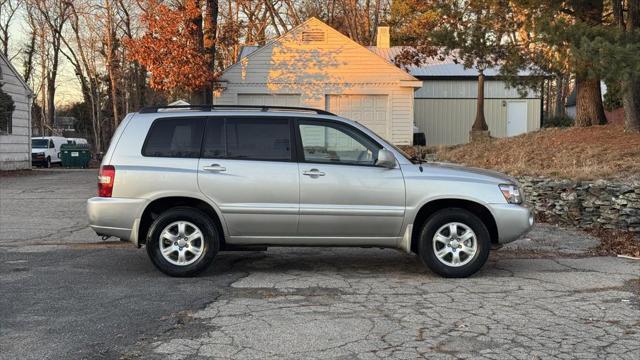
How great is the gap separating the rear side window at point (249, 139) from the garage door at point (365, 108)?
56.8ft

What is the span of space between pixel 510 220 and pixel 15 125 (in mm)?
24127

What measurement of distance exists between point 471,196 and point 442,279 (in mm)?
980

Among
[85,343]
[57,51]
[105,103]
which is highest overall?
[57,51]

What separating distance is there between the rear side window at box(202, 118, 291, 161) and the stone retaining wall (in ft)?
19.0

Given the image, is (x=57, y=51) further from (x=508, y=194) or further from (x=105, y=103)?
(x=508, y=194)

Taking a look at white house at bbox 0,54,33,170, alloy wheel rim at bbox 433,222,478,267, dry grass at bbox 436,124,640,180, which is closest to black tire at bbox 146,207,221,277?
alloy wheel rim at bbox 433,222,478,267

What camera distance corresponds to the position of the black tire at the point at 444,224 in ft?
23.5

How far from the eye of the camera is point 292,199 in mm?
7145

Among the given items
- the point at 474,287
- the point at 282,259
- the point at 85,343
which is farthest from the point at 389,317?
the point at 282,259

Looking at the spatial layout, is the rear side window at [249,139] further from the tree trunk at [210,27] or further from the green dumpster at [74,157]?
the green dumpster at [74,157]

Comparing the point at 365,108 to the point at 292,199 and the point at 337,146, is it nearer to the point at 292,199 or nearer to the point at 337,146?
the point at 337,146

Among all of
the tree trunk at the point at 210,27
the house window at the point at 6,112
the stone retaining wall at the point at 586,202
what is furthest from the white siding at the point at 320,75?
the stone retaining wall at the point at 586,202

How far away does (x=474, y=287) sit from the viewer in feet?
22.5

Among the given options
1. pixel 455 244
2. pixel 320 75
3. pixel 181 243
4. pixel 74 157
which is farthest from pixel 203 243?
pixel 74 157
